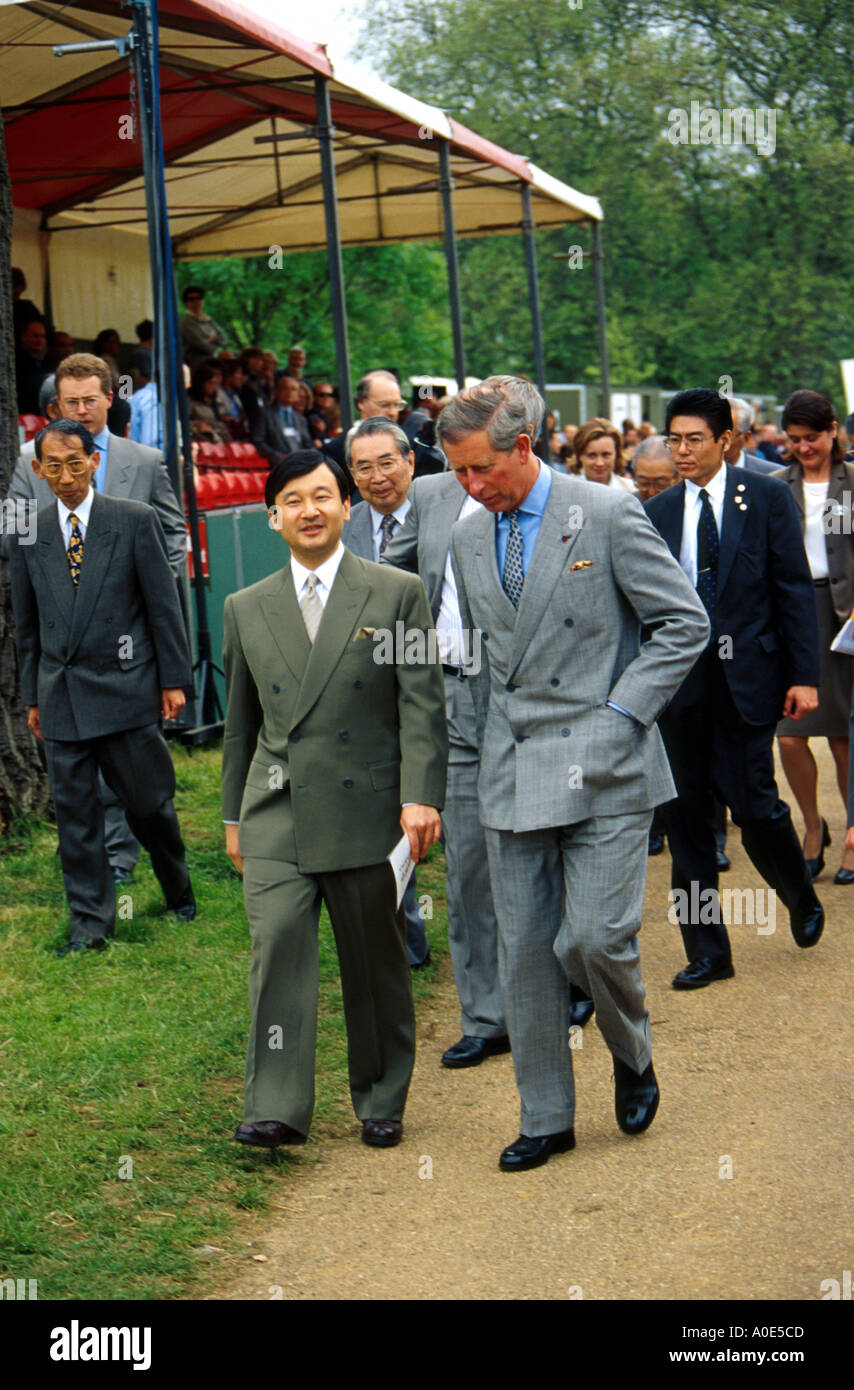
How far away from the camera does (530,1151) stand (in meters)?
4.77

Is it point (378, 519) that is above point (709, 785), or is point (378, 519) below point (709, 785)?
above

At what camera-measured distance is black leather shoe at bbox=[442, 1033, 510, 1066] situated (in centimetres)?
570

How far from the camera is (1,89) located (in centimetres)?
1211

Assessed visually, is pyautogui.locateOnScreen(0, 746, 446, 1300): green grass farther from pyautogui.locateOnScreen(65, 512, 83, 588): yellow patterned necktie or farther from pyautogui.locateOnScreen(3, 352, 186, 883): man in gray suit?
pyautogui.locateOnScreen(65, 512, 83, 588): yellow patterned necktie

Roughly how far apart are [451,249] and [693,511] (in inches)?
327

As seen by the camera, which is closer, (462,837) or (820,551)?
(462,837)

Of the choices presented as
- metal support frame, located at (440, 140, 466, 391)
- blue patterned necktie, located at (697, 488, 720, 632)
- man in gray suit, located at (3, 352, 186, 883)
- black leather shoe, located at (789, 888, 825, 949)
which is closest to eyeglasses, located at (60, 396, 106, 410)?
man in gray suit, located at (3, 352, 186, 883)

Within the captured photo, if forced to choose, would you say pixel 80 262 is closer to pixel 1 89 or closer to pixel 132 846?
pixel 1 89

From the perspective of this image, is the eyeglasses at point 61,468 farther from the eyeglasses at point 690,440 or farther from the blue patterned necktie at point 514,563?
the blue patterned necktie at point 514,563

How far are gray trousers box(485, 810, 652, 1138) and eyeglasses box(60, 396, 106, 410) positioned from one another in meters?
3.55

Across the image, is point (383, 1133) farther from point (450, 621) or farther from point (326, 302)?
point (326, 302)

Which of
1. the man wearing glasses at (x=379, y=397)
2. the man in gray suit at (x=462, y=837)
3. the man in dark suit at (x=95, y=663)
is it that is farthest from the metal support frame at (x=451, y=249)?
the man in gray suit at (x=462, y=837)

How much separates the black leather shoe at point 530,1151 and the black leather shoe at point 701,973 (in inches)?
65.6

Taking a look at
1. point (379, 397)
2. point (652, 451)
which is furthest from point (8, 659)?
point (652, 451)
